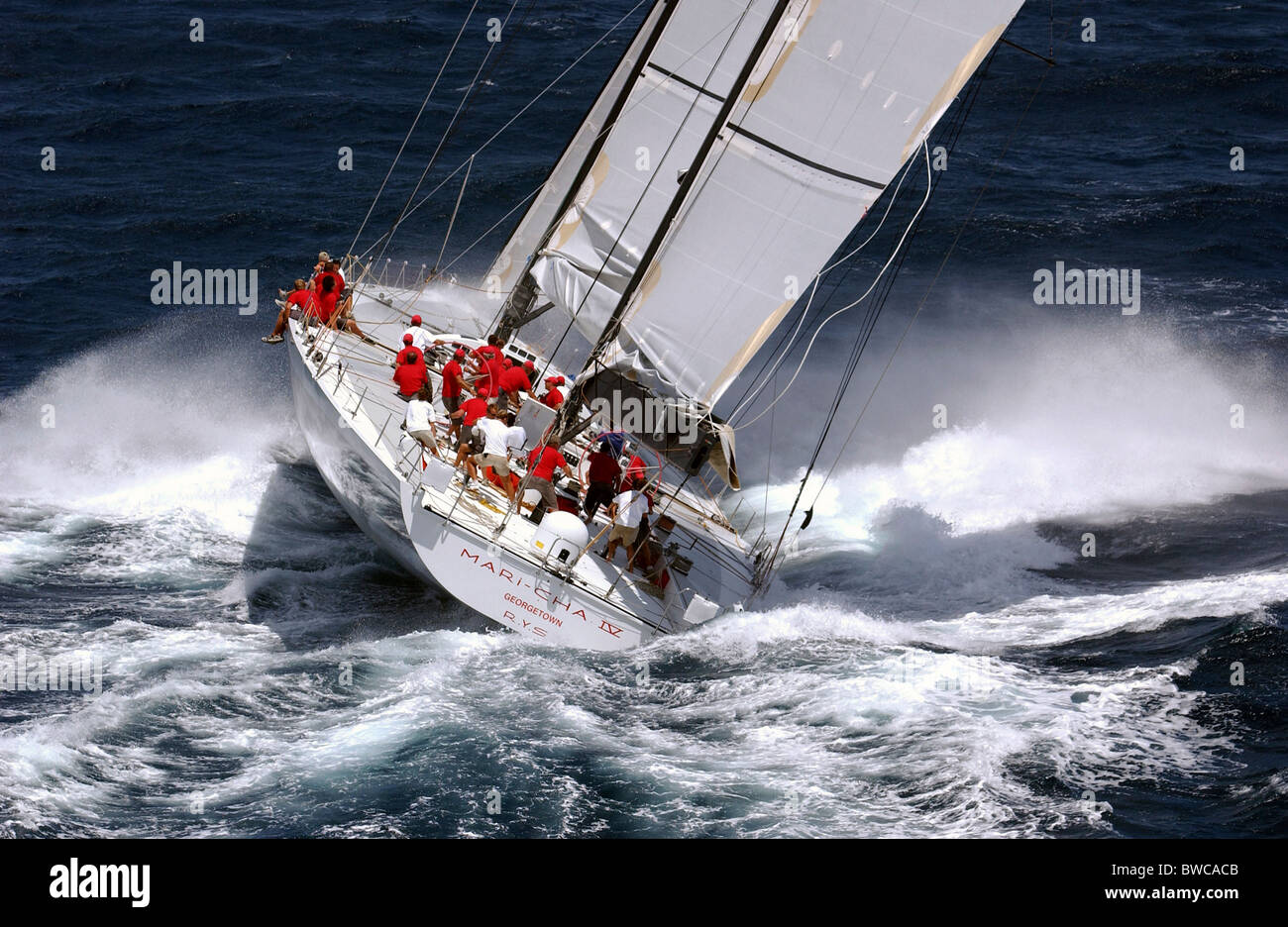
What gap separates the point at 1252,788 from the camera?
1098 cm

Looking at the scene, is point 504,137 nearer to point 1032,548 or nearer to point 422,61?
point 422,61

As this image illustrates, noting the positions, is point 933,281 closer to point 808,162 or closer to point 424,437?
point 808,162

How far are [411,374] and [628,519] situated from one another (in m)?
3.09

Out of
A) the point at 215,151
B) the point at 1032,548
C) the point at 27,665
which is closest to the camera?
the point at 27,665

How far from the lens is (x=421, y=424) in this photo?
1423 centimetres

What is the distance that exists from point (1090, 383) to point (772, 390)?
471 cm

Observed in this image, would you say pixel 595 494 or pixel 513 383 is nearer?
pixel 595 494

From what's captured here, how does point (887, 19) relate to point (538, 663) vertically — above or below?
above

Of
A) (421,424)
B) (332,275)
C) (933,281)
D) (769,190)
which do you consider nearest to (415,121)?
(332,275)

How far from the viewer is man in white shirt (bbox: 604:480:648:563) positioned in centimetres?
1398

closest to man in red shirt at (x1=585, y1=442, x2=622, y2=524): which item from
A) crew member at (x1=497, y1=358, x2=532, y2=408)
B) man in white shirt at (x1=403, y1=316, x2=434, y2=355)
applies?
crew member at (x1=497, y1=358, x2=532, y2=408)

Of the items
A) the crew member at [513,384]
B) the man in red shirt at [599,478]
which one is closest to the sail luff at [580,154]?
the crew member at [513,384]

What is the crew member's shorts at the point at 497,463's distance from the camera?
14.3 meters

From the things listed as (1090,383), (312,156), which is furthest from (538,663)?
(312,156)
